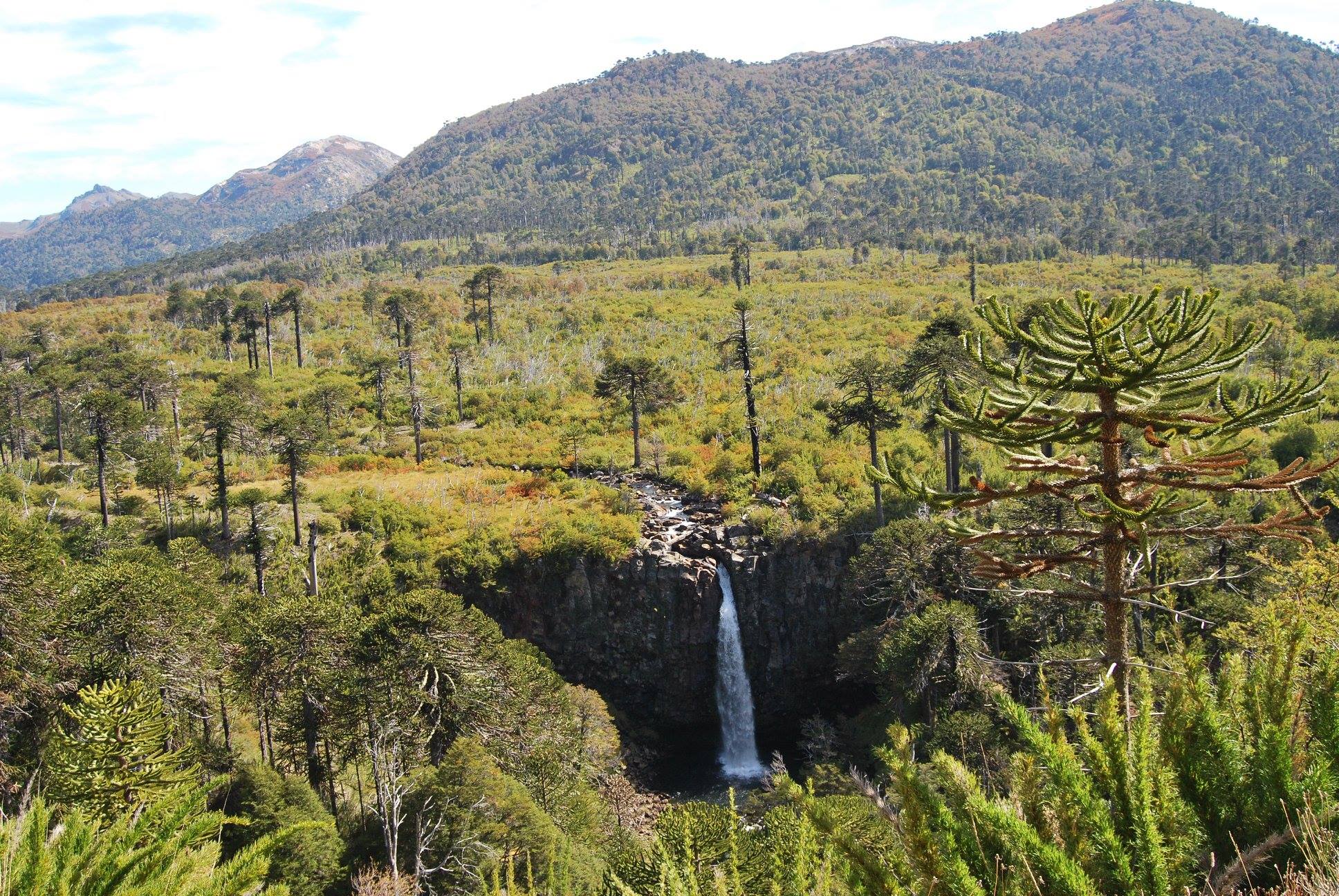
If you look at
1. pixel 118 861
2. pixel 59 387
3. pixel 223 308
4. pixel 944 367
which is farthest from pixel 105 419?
pixel 223 308

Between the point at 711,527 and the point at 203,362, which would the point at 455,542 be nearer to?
the point at 711,527

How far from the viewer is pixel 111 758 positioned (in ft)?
55.3

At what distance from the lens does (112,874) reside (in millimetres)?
4844

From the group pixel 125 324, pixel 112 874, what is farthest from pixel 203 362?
pixel 112 874

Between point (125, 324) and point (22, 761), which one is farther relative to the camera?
point (125, 324)

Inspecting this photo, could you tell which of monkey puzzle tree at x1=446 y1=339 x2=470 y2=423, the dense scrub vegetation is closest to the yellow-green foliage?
the dense scrub vegetation

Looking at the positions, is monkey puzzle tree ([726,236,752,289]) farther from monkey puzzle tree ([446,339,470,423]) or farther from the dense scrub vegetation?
monkey puzzle tree ([446,339,470,423])

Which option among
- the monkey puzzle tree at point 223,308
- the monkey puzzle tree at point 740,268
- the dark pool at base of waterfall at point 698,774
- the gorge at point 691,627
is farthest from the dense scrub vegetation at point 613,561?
the monkey puzzle tree at point 740,268

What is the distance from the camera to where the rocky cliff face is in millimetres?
35375

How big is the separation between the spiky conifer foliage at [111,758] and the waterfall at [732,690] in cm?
2202

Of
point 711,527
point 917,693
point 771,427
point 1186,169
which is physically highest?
point 1186,169

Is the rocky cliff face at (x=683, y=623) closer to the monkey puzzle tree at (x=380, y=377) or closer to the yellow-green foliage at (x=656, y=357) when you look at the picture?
the yellow-green foliage at (x=656, y=357)

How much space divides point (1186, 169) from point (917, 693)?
199002 mm

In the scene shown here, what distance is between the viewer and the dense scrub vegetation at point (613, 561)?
474cm
